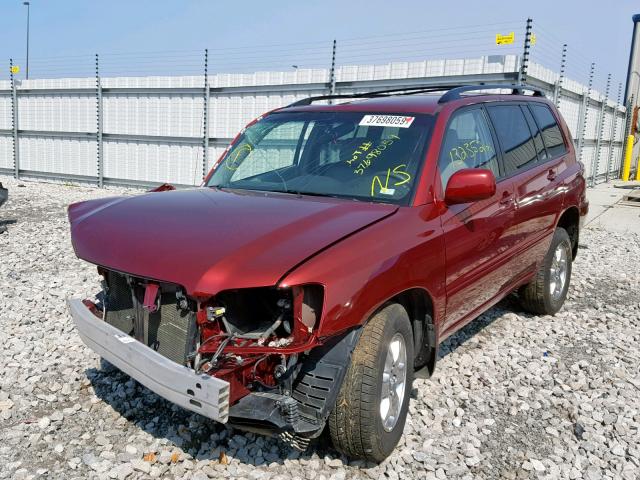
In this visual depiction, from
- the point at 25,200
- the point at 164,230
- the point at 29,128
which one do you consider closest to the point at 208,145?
the point at 25,200

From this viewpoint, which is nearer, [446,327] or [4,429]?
[4,429]

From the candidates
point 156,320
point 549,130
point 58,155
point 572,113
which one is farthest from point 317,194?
point 58,155

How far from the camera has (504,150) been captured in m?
4.40

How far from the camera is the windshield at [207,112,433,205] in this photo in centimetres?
356

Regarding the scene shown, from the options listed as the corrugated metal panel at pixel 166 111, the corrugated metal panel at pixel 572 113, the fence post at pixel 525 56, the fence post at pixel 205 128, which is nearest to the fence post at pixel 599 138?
the corrugated metal panel at pixel 166 111

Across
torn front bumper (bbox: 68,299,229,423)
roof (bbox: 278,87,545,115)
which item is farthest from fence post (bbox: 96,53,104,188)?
torn front bumper (bbox: 68,299,229,423)

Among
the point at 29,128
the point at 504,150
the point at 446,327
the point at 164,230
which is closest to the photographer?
the point at 164,230

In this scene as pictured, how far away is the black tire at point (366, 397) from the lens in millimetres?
2832

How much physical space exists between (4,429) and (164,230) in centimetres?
162

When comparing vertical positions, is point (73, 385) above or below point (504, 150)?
below

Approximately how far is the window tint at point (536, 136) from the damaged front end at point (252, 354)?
9.92 feet

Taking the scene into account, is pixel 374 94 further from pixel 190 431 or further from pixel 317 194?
pixel 190 431

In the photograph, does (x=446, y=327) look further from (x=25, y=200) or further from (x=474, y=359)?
(x=25, y=200)

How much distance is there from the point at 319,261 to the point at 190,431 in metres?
1.53
